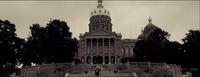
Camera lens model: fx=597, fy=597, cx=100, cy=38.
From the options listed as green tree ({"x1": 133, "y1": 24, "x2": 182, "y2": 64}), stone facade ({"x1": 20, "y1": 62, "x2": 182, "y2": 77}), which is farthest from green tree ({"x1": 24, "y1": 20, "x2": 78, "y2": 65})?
green tree ({"x1": 133, "y1": 24, "x2": 182, "y2": 64})

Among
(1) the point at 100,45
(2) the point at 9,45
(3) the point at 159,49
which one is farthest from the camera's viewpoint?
(1) the point at 100,45

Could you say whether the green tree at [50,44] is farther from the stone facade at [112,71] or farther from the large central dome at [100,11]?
the large central dome at [100,11]

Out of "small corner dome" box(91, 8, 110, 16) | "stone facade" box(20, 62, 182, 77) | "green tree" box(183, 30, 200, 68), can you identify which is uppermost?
"small corner dome" box(91, 8, 110, 16)

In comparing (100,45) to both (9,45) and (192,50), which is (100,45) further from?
(9,45)

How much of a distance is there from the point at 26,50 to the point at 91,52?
143 ft

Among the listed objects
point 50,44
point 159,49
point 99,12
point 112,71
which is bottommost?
point 112,71

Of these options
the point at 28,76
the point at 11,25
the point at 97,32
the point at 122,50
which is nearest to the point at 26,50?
the point at 11,25

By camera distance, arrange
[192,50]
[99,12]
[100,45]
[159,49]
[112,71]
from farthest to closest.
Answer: [99,12]
[100,45]
[159,49]
[192,50]
[112,71]

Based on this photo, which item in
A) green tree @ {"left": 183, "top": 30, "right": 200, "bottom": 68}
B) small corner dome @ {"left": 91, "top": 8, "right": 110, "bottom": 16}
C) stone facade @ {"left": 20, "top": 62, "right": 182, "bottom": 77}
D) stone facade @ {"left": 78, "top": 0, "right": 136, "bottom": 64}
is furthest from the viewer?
small corner dome @ {"left": 91, "top": 8, "right": 110, "bottom": 16}

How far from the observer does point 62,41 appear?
117 metres

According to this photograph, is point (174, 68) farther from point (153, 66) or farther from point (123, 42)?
point (123, 42)

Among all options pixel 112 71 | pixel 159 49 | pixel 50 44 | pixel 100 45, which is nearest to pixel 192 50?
pixel 159 49

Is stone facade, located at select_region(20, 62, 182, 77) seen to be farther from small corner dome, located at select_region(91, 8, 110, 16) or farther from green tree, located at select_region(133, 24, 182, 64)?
small corner dome, located at select_region(91, 8, 110, 16)

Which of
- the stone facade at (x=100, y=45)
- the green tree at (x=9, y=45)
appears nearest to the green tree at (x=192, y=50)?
the green tree at (x=9, y=45)
